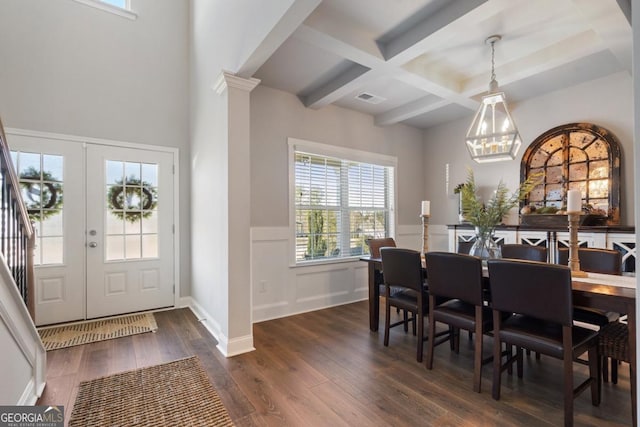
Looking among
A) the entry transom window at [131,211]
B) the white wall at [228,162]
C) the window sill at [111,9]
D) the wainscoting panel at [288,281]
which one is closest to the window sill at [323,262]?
the wainscoting panel at [288,281]

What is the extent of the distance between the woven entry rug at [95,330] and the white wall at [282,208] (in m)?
1.28

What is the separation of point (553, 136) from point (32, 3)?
6379 millimetres

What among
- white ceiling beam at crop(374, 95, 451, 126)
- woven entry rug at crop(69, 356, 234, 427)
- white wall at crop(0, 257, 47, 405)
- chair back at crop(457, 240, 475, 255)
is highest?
white ceiling beam at crop(374, 95, 451, 126)

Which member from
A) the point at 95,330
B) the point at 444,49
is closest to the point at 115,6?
the point at 95,330

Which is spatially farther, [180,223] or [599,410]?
[180,223]

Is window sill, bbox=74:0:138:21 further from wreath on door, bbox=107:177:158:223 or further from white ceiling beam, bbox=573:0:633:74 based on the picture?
white ceiling beam, bbox=573:0:633:74

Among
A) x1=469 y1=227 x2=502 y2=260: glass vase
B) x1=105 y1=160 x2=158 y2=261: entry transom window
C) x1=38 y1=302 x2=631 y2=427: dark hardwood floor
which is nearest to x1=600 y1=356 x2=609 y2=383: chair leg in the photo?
x1=38 y1=302 x2=631 y2=427: dark hardwood floor

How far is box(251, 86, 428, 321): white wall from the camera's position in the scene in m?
3.64

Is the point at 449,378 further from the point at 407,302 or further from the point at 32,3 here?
the point at 32,3

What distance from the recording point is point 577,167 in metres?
3.57

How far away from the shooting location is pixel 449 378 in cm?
227

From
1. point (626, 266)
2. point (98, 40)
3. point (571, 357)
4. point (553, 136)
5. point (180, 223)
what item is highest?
point (98, 40)

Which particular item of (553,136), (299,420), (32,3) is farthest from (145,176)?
(553,136)

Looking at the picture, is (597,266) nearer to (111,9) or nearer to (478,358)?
(478,358)
